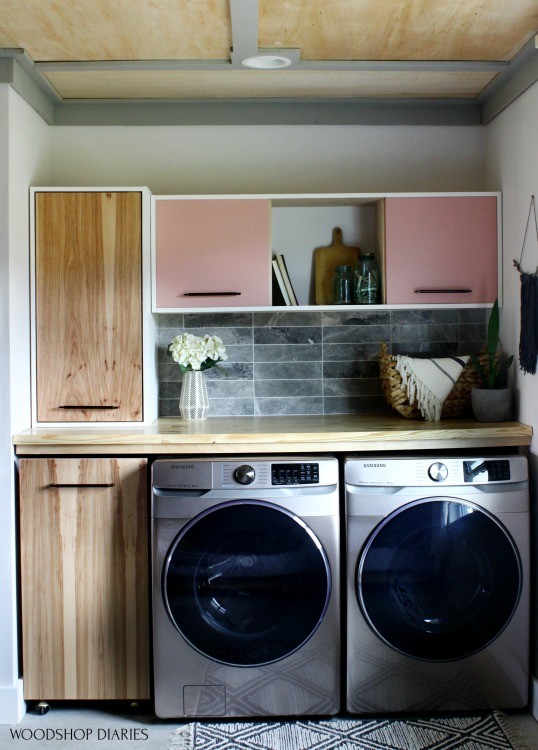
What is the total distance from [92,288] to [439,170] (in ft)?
5.20

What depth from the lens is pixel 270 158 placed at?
2.91 metres

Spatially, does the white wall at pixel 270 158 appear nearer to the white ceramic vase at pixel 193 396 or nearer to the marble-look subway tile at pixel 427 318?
the marble-look subway tile at pixel 427 318

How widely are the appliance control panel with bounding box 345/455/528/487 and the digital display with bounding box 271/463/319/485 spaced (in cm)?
12

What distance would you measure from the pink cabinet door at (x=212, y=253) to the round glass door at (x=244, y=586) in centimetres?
88

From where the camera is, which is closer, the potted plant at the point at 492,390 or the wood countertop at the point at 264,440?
the wood countertop at the point at 264,440

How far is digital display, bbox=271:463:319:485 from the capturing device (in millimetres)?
2260

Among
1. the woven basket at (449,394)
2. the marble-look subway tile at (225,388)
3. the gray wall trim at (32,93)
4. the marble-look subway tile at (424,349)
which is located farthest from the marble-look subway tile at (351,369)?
the gray wall trim at (32,93)

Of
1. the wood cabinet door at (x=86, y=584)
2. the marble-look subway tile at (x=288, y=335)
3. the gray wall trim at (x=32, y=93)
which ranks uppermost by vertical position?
the gray wall trim at (x=32, y=93)

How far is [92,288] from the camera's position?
2.53 meters

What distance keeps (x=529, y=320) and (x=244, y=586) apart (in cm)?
136

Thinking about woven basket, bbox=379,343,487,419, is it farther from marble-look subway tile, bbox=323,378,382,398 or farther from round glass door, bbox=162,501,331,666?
round glass door, bbox=162,501,331,666

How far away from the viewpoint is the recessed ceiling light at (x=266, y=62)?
2375mm

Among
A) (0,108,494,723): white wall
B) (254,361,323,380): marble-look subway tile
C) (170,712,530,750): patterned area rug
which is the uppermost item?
(0,108,494,723): white wall

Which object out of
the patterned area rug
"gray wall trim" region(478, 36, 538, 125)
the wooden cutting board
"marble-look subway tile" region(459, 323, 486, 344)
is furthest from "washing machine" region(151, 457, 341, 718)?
"gray wall trim" region(478, 36, 538, 125)
